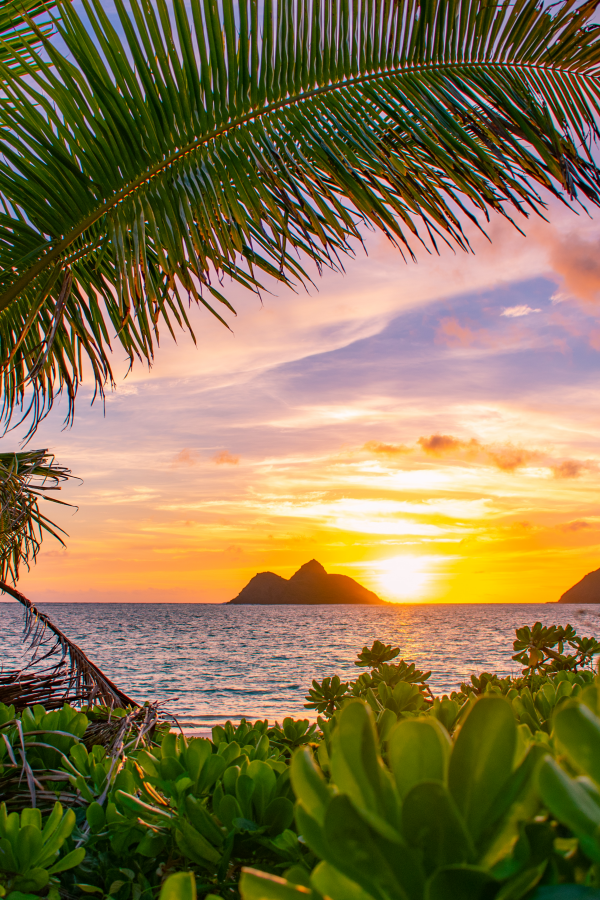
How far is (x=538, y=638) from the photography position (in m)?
4.41

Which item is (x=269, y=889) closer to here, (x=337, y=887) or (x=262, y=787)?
(x=337, y=887)

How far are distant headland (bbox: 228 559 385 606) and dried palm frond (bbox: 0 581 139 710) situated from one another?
160513 mm

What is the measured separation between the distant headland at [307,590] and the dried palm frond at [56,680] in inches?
6319

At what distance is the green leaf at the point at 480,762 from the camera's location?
0.55m

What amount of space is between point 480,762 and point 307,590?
165567 millimetres

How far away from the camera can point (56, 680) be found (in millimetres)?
2875

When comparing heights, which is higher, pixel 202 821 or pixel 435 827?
pixel 435 827

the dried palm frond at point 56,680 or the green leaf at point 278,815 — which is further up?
the green leaf at point 278,815

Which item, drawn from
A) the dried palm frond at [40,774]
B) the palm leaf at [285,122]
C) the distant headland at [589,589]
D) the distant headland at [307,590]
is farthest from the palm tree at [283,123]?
the distant headland at [307,590]

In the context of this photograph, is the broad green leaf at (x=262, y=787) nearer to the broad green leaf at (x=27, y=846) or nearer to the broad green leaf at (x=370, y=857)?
the broad green leaf at (x=27, y=846)

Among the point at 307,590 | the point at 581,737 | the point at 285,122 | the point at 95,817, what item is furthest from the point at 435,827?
the point at 307,590

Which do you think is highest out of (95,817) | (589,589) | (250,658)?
(95,817)

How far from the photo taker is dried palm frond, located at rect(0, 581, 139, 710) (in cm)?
264

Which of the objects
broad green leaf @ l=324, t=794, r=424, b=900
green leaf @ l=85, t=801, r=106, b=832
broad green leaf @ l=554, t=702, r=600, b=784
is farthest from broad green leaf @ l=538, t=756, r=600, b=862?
green leaf @ l=85, t=801, r=106, b=832
